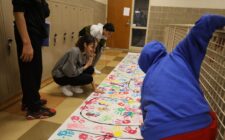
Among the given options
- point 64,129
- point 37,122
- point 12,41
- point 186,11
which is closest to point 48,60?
point 12,41

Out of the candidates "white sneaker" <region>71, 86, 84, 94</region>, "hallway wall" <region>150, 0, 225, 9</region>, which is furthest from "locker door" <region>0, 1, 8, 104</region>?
"hallway wall" <region>150, 0, 225, 9</region>

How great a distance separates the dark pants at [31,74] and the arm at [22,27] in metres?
0.11

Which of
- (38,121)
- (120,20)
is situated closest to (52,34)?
(38,121)

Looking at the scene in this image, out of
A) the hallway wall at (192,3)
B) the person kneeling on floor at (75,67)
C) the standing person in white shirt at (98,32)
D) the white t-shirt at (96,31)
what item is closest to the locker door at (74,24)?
the standing person in white shirt at (98,32)

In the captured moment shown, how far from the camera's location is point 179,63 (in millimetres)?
924

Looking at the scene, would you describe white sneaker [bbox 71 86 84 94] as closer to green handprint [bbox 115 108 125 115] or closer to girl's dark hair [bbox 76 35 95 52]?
girl's dark hair [bbox 76 35 95 52]

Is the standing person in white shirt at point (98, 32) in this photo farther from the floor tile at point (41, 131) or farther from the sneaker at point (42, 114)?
the floor tile at point (41, 131)

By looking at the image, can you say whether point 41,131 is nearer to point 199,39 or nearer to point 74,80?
point 74,80

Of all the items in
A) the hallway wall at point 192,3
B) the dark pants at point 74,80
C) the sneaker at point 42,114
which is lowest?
the sneaker at point 42,114

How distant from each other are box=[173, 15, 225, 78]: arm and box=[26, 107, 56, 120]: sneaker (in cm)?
156

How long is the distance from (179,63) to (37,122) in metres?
1.54

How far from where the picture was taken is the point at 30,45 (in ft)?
5.86

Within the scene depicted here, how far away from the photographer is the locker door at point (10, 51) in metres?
2.09

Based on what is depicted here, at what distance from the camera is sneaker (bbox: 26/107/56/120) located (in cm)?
200
